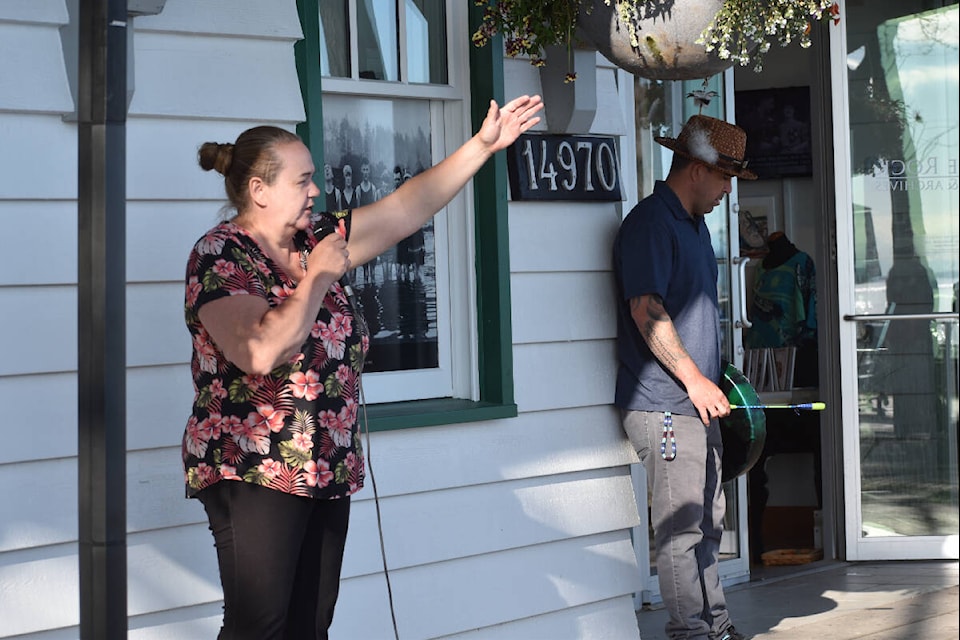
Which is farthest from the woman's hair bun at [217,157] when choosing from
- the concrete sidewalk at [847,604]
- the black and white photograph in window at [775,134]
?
the black and white photograph in window at [775,134]

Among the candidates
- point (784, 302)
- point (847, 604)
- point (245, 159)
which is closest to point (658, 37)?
point (245, 159)

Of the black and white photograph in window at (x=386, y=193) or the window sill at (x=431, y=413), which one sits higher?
the black and white photograph in window at (x=386, y=193)

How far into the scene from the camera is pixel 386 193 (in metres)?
4.36

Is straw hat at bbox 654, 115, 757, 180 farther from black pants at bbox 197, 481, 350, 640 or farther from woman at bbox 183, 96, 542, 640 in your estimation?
black pants at bbox 197, 481, 350, 640

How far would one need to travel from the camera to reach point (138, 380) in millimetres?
3582

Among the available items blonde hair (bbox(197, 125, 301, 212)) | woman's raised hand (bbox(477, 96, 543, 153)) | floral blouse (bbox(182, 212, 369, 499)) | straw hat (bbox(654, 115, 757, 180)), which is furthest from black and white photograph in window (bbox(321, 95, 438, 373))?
floral blouse (bbox(182, 212, 369, 499))

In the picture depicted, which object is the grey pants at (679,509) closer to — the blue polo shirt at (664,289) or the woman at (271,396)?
the blue polo shirt at (664,289)

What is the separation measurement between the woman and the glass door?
12.8 feet

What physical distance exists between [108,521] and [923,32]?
522 centimetres

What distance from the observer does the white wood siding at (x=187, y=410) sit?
3.36 meters

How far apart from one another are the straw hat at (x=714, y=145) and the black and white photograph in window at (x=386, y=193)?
880mm

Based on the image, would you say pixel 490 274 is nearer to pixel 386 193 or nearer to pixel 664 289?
pixel 386 193

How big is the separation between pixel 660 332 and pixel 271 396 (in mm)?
1846

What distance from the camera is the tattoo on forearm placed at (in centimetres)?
440
